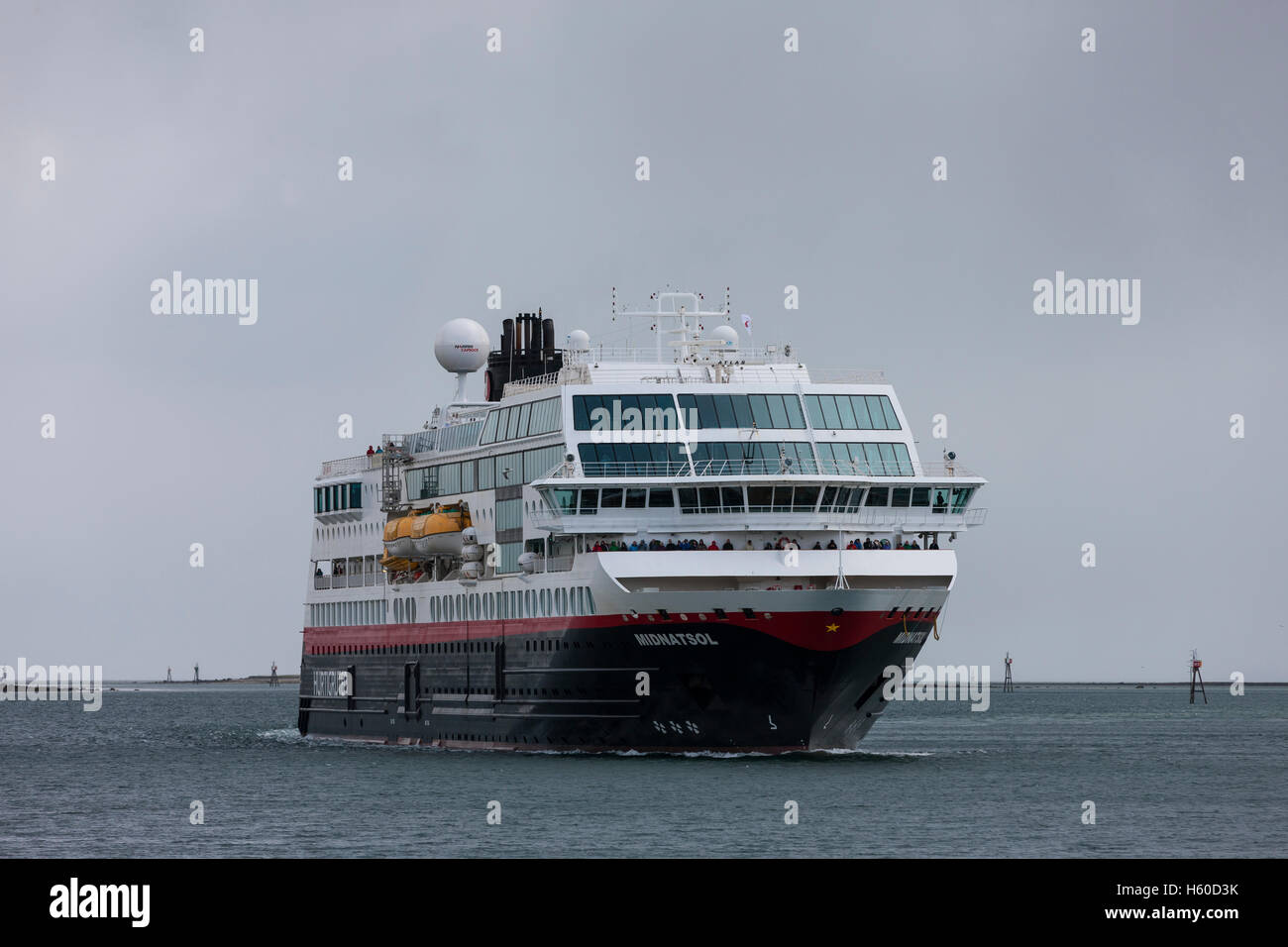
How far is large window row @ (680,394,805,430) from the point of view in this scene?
7112 cm

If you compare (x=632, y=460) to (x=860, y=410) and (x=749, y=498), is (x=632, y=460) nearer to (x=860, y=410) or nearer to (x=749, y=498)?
(x=749, y=498)

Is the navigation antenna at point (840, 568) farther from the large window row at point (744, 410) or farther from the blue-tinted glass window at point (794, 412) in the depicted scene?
the large window row at point (744, 410)

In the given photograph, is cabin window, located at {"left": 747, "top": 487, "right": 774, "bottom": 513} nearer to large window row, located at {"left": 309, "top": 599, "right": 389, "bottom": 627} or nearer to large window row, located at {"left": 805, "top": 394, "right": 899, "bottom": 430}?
large window row, located at {"left": 805, "top": 394, "right": 899, "bottom": 430}

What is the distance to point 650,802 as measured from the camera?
58.3m

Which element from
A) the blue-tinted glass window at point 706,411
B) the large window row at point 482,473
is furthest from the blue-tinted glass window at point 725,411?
the large window row at point 482,473

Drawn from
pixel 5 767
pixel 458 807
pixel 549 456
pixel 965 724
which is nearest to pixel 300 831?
pixel 458 807

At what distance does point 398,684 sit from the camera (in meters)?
87.8

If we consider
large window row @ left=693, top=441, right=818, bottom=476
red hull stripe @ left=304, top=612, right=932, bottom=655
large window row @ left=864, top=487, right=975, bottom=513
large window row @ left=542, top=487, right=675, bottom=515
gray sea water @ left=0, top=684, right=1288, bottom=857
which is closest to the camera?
gray sea water @ left=0, top=684, right=1288, bottom=857

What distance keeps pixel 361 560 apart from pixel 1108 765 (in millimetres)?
34669

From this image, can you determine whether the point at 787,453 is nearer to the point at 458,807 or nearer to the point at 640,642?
the point at 640,642

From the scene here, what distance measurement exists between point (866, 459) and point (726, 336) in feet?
36.5

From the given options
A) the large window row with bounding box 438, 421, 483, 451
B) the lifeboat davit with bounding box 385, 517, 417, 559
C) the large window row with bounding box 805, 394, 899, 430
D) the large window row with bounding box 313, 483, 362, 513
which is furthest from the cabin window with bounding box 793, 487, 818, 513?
the large window row with bounding box 313, 483, 362, 513

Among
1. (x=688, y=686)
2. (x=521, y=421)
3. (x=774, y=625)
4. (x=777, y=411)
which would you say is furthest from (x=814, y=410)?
(x=521, y=421)

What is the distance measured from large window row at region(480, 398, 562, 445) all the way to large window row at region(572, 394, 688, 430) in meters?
1.10
